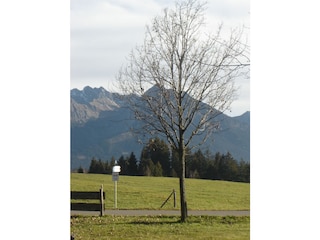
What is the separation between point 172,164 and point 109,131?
2.95 ft

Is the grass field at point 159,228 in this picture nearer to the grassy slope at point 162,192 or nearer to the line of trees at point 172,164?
the line of trees at point 172,164

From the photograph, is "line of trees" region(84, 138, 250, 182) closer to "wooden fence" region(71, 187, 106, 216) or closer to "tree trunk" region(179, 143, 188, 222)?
"tree trunk" region(179, 143, 188, 222)

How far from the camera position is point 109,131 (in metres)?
7.09

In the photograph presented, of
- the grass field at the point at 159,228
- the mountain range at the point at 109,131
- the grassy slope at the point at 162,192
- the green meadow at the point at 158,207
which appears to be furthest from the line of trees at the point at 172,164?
the grass field at the point at 159,228

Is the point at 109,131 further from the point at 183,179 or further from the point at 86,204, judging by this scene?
the point at 183,179

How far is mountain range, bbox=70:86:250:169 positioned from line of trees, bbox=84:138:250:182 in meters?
0.15

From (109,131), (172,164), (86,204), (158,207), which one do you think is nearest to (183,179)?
(172,164)

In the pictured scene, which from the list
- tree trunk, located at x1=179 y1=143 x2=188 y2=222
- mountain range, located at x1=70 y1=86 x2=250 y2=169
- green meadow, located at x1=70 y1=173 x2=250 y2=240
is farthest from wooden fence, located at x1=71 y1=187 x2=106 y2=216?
tree trunk, located at x1=179 y1=143 x2=188 y2=222

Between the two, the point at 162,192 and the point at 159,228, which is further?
the point at 162,192
